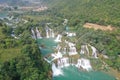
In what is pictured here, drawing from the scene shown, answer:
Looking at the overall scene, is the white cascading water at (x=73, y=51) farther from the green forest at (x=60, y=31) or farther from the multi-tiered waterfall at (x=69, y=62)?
the green forest at (x=60, y=31)

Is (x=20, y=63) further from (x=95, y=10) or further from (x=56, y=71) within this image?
(x=95, y=10)

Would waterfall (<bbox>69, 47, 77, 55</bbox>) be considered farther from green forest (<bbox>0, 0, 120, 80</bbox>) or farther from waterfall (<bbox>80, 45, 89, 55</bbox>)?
waterfall (<bbox>80, 45, 89, 55</bbox>)

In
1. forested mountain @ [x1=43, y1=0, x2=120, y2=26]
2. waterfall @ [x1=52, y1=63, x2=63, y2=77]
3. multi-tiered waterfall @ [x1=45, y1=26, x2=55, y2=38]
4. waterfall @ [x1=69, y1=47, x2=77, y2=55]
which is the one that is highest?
forested mountain @ [x1=43, y1=0, x2=120, y2=26]

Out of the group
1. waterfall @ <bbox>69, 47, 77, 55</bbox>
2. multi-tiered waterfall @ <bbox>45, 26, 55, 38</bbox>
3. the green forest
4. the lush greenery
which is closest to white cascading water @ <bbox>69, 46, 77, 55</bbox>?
waterfall @ <bbox>69, 47, 77, 55</bbox>

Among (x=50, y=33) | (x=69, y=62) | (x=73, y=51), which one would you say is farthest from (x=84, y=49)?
(x=50, y=33)

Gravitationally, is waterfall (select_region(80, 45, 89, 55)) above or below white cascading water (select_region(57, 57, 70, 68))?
above

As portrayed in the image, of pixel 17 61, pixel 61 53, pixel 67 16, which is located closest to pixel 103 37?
pixel 61 53

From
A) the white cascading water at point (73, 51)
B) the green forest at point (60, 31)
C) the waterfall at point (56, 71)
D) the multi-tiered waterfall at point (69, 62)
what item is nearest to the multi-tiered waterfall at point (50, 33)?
the green forest at point (60, 31)

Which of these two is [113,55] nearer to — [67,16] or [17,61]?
[17,61]
